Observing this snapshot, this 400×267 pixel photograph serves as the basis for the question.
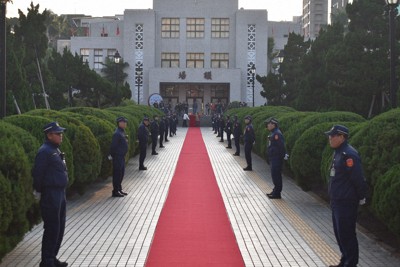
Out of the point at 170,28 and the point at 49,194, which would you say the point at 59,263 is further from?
the point at 170,28

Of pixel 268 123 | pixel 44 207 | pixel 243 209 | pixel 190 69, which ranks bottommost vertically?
pixel 243 209

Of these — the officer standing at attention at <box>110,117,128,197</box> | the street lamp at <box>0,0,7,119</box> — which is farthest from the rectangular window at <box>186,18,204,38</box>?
the officer standing at attention at <box>110,117,128,197</box>

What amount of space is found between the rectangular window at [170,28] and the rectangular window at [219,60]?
5.54 metres

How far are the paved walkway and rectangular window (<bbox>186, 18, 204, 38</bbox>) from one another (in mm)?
63484

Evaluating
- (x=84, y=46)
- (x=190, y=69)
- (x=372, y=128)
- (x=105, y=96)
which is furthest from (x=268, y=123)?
(x=84, y=46)

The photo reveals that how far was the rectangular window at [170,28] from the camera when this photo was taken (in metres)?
80.1

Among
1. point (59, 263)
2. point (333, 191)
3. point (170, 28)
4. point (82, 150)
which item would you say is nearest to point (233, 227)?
point (333, 191)

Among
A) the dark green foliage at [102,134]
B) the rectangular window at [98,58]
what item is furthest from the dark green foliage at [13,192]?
the rectangular window at [98,58]

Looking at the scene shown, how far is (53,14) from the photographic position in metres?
121

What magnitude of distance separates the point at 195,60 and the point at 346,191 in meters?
72.8

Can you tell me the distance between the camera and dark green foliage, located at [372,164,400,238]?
825cm

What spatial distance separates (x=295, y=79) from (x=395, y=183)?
37185 mm

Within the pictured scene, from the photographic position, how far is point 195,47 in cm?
7950

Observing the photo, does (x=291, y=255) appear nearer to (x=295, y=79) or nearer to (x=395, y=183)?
(x=395, y=183)
